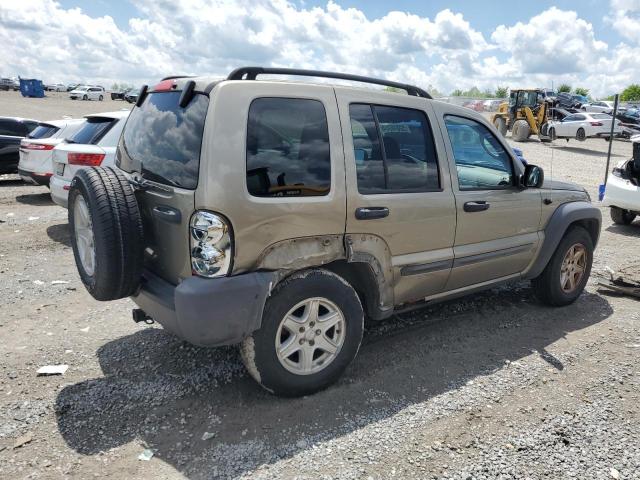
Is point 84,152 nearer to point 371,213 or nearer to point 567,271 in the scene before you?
point 371,213

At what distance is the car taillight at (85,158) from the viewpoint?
7160 mm

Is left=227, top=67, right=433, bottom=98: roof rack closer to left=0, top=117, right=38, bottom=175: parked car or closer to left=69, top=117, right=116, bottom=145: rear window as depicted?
left=69, top=117, right=116, bottom=145: rear window

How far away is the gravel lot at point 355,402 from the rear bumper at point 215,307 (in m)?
0.61

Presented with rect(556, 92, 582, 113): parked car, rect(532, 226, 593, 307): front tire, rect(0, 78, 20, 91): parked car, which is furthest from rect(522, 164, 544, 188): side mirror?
rect(0, 78, 20, 91): parked car

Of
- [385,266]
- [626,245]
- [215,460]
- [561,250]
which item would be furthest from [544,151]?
[215,460]

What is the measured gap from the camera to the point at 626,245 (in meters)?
7.79

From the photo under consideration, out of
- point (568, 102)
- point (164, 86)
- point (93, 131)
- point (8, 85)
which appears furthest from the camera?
point (8, 85)

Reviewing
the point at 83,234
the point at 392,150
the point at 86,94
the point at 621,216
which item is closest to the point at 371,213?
the point at 392,150

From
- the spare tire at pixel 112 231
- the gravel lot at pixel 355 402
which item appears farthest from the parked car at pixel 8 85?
the spare tire at pixel 112 231

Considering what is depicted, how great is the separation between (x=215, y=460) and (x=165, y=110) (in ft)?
7.08

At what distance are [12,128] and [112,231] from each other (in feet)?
35.3

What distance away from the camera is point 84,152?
283 inches

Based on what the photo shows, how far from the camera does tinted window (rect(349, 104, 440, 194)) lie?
3.47 meters

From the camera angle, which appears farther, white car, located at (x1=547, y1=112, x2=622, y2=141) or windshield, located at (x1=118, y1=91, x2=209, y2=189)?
white car, located at (x1=547, y1=112, x2=622, y2=141)
